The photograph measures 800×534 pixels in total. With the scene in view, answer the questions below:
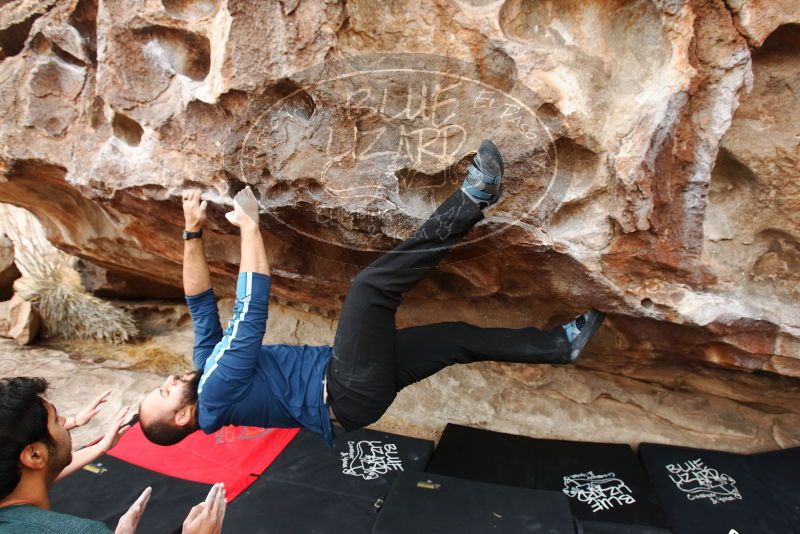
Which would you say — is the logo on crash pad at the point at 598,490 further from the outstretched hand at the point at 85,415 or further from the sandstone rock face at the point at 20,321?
the sandstone rock face at the point at 20,321

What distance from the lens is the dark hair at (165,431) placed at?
1.70m

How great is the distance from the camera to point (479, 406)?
104 inches

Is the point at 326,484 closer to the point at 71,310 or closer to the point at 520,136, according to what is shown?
the point at 520,136

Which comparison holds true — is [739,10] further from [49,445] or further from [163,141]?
[49,445]

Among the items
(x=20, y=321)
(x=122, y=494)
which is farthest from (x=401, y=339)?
(x=20, y=321)

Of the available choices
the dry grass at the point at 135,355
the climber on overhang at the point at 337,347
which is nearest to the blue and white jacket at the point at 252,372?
the climber on overhang at the point at 337,347

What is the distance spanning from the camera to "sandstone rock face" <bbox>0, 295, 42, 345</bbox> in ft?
10.9

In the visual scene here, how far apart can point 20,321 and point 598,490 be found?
3429mm

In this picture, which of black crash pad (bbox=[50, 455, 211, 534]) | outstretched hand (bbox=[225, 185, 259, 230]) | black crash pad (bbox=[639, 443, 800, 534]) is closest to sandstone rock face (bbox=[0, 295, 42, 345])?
black crash pad (bbox=[50, 455, 211, 534])

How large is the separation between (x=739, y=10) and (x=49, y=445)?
7.12 ft

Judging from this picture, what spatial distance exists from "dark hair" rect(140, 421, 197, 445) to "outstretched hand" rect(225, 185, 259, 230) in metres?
0.66

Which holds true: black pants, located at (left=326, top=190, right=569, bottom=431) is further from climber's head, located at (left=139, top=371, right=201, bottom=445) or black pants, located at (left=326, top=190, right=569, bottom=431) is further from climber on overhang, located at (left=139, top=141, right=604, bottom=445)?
climber's head, located at (left=139, top=371, right=201, bottom=445)

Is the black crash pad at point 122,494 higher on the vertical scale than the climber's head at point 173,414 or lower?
lower

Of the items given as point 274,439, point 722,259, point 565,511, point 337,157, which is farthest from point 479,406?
point 337,157
